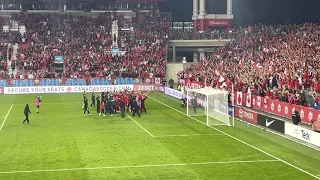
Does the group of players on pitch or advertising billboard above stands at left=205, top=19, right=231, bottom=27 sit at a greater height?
advertising billboard above stands at left=205, top=19, right=231, bottom=27

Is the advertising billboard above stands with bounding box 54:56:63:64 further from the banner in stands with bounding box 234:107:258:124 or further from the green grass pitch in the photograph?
the banner in stands with bounding box 234:107:258:124

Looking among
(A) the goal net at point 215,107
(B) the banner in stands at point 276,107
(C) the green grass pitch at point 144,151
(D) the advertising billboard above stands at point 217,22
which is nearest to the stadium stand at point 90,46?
(D) the advertising billboard above stands at point 217,22

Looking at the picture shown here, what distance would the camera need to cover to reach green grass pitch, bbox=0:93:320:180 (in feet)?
66.9

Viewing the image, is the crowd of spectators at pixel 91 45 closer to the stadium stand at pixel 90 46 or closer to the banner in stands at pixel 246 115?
the stadium stand at pixel 90 46

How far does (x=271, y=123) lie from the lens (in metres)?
30.5

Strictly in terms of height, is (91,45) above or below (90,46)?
above

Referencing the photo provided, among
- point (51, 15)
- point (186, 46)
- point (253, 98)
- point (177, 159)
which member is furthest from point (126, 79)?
point (177, 159)

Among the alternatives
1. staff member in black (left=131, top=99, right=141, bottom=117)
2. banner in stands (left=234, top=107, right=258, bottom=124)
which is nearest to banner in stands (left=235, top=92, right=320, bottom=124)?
banner in stands (left=234, top=107, right=258, bottom=124)

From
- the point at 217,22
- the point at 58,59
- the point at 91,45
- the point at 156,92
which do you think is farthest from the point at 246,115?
the point at 217,22

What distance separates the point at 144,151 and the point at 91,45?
49.6 metres

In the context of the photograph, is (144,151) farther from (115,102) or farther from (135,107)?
(115,102)

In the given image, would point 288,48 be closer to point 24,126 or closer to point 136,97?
point 136,97

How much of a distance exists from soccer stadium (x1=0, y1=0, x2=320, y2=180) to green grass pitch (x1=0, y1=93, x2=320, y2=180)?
0.06m

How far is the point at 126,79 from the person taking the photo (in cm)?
6300
